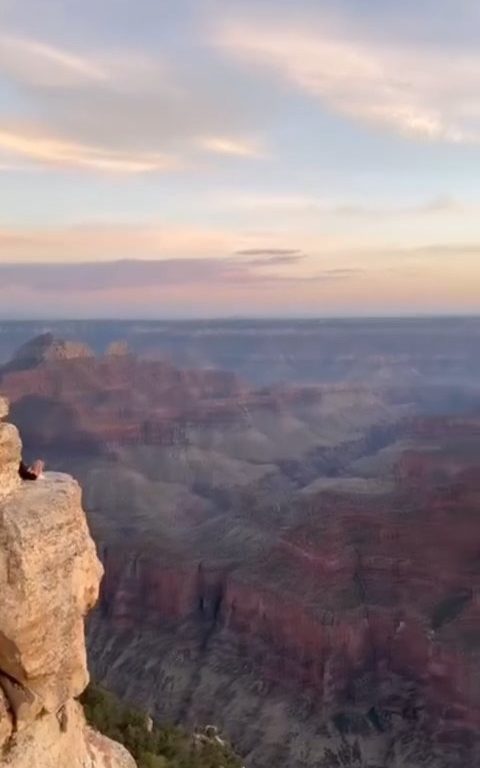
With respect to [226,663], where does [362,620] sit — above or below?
above

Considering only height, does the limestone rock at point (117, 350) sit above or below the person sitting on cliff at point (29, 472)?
below

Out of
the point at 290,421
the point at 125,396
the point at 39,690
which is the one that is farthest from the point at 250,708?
the point at 290,421

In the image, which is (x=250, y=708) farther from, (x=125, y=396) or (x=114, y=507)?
(x=125, y=396)

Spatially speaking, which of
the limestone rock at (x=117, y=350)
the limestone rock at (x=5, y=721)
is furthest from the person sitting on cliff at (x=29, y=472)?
the limestone rock at (x=117, y=350)

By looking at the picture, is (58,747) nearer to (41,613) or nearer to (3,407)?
(41,613)

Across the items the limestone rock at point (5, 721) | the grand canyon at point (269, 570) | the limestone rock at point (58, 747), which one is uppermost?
the limestone rock at point (5, 721)

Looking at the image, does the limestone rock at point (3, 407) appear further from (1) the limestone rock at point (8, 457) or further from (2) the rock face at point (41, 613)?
(1) the limestone rock at point (8, 457)
